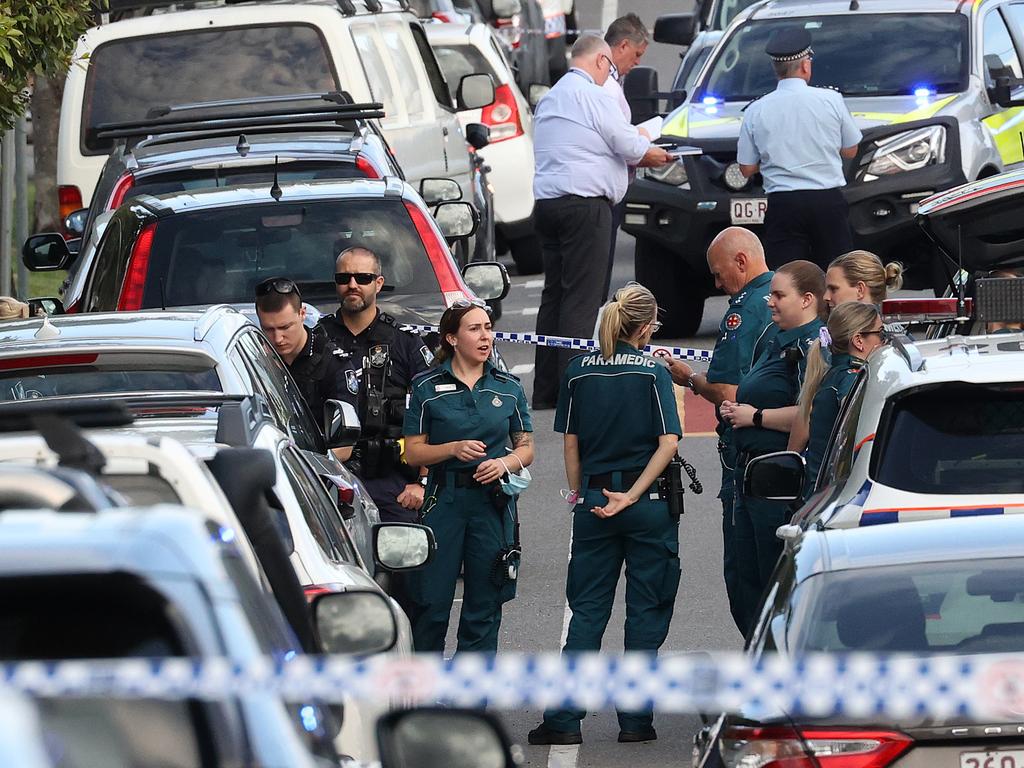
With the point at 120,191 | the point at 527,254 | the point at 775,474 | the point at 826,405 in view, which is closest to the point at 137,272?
the point at 120,191

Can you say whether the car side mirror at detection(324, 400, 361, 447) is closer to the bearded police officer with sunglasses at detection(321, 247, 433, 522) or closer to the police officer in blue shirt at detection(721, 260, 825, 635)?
the bearded police officer with sunglasses at detection(321, 247, 433, 522)

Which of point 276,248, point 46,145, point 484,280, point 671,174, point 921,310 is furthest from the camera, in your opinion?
point 46,145

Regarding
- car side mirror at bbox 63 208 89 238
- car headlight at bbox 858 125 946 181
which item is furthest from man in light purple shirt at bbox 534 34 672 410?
car side mirror at bbox 63 208 89 238

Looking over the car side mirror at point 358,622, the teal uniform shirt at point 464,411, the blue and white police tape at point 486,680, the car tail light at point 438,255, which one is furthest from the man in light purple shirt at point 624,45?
the blue and white police tape at point 486,680

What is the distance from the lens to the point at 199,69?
48.3ft

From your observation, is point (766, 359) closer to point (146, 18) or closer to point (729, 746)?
point (729, 746)

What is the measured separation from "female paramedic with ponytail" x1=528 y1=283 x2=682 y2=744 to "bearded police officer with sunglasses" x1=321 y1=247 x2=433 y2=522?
91 centimetres

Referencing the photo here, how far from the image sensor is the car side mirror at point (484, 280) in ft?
35.0

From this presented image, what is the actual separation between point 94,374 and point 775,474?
2.32 meters

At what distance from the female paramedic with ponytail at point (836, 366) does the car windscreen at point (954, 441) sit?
1.43 m

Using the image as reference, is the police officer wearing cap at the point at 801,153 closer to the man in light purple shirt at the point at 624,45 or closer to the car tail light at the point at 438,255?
the man in light purple shirt at the point at 624,45

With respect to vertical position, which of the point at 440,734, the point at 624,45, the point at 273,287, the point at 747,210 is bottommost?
the point at 747,210

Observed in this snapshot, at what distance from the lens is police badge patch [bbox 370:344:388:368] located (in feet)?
30.4

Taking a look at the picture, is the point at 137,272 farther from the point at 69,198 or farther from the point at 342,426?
the point at 69,198
